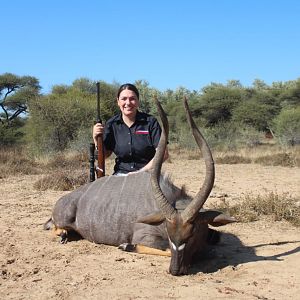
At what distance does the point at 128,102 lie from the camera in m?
6.12

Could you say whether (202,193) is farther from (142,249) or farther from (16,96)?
(16,96)

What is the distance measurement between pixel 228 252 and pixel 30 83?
3207 cm

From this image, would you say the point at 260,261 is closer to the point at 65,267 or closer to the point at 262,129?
the point at 65,267

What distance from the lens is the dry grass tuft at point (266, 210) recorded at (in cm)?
688

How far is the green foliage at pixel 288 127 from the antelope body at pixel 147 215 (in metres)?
18.7

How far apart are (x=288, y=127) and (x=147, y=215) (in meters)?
21.1

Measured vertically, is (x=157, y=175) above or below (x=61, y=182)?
above

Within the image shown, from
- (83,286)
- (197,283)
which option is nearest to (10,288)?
(83,286)

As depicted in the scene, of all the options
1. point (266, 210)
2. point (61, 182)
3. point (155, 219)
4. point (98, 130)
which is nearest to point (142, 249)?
point (155, 219)

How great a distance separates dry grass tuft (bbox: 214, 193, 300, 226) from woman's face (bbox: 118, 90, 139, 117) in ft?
6.94

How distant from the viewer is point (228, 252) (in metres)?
5.32

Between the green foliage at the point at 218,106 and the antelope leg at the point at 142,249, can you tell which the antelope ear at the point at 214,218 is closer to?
the antelope leg at the point at 142,249

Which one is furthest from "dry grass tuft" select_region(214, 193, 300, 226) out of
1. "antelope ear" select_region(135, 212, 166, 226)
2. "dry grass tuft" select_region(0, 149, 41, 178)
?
"dry grass tuft" select_region(0, 149, 41, 178)

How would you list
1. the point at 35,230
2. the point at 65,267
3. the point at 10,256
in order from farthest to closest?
the point at 35,230 < the point at 10,256 < the point at 65,267
